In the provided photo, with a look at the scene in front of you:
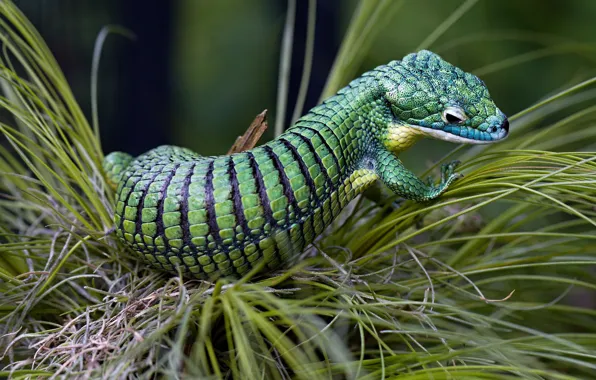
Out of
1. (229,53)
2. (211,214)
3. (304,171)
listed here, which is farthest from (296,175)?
(229,53)

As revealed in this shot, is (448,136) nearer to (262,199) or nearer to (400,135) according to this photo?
(400,135)

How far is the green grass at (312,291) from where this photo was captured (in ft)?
2.16

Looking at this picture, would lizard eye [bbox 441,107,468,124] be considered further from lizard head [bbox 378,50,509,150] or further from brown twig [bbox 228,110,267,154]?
brown twig [bbox 228,110,267,154]

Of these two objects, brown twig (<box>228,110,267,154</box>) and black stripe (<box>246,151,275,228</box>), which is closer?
black stripe (<box>246,151,275,228</box>)

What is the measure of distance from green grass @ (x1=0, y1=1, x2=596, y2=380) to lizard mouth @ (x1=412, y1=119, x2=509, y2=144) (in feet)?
0.06

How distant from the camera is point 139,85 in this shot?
6.75 feet

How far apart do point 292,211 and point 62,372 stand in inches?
13.3

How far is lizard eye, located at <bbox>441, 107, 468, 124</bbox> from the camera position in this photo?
823 millimetres

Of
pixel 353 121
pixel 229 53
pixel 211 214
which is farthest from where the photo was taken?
pixel 229 53

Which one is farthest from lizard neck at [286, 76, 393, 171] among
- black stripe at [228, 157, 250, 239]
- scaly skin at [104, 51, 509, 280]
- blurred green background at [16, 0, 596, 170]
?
blurred green background at [16, 0, 596, 170]

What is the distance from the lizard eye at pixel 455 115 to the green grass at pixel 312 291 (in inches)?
2.3

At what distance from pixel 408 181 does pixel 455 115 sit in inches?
4.4

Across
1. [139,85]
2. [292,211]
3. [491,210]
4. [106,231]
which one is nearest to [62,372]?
[106,231]

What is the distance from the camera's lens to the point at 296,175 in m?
0.77
